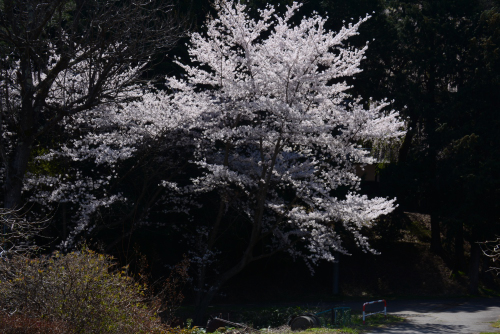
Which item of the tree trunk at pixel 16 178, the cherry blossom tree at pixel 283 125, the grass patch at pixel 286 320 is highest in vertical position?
the cherry blossom tree at pixel 283 125

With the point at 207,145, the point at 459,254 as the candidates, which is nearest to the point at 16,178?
the point at 207,145

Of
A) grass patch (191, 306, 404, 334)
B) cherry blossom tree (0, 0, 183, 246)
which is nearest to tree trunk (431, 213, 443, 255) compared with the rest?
grass patch (191, 306, 404, 334)

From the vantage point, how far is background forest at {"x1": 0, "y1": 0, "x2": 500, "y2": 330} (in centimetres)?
1100

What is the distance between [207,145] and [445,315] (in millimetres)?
8542

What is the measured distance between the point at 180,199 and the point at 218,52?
428cm

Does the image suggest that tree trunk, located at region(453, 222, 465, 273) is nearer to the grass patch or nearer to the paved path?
the paved path

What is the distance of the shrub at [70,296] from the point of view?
572 centimetres

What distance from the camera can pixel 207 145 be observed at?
1380 cm

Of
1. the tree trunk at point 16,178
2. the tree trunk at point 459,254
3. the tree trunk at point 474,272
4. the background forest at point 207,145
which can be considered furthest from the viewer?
the tree trunk at point 459,254

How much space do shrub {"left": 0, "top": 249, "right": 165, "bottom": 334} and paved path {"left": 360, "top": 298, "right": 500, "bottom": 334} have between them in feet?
21.6

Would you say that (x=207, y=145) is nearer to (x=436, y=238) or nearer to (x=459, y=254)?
(x=436, y=238)

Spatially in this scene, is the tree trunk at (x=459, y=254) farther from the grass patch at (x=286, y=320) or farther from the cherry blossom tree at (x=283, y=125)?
the cherry blossom tree at (x=283, y=125)

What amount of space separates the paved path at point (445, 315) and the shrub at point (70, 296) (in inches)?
260

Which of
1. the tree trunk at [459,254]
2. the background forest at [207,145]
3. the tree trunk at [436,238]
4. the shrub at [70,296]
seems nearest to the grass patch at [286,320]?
the background forest at [207,145]
